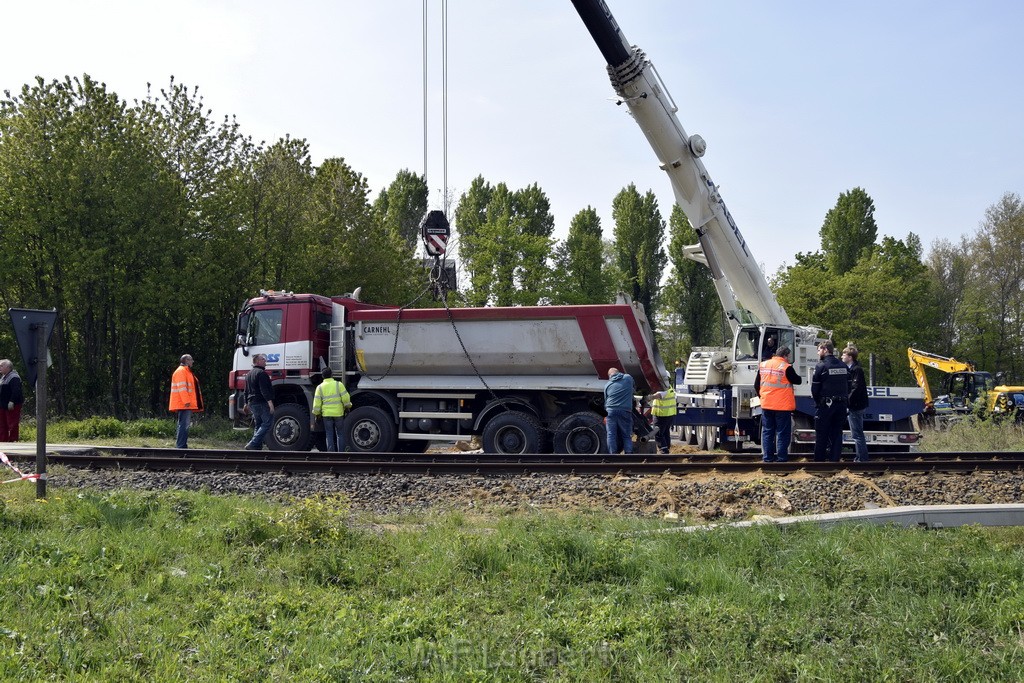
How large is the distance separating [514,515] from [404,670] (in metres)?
3.28

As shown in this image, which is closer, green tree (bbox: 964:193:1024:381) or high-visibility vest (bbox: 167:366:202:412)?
high-visibility vest (bbox: 167:366:202:412)

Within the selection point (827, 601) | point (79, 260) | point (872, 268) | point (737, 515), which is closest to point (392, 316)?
point (737, 515)

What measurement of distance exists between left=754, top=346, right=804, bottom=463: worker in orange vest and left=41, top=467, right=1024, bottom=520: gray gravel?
6.07 feet

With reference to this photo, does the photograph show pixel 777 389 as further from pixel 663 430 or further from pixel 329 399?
pixel 329 399

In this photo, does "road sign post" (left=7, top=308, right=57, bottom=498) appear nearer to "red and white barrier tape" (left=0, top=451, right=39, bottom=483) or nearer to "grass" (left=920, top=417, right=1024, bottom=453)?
"red and white barrier tape" (left=0, top=451, right=39, bottom=483)

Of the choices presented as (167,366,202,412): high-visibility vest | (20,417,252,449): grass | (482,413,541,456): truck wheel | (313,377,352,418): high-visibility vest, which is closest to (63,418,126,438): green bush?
(20,417,252,449): grass

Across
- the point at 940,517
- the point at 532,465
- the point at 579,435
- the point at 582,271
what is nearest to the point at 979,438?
the point at 579,435

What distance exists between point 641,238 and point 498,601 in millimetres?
52225

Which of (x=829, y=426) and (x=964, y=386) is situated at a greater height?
(x=964, y=386)

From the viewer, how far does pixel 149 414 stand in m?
23.9

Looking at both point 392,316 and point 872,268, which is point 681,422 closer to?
point 392,316

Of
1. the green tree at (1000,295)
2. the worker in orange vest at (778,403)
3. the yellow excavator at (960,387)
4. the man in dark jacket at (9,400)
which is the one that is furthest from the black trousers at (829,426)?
the green tree at (1000,295)

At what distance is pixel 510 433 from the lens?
43.1 feet

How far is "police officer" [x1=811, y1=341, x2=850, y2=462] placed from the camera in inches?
442
